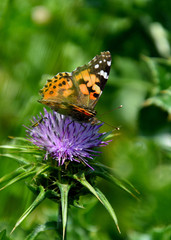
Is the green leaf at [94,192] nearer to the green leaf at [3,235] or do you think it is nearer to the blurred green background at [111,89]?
the blurred green background at [111,89]

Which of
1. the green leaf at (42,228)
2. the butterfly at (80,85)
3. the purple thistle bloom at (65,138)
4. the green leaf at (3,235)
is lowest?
the green leaf at (3,235)

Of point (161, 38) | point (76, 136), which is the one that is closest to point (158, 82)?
point (161, 38)

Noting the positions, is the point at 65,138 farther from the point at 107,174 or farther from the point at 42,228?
the point at 42,228

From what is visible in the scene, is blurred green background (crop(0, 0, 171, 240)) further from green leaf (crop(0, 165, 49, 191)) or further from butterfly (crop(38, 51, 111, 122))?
butterfly (crop(38, 51, 111, 122))

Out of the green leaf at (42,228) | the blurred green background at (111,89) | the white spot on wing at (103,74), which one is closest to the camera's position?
the green leaf at (42,228)

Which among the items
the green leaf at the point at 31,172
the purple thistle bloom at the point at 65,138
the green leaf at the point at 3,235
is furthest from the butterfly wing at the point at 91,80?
the green leaf at the point at 3,235

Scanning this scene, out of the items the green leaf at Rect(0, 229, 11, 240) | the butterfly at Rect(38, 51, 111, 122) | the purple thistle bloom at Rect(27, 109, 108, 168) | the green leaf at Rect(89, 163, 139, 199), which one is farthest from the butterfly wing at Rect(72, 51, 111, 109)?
the green leaf at Rect(0, 229, 11, 240)

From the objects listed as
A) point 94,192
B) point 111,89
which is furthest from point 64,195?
point 111,89
